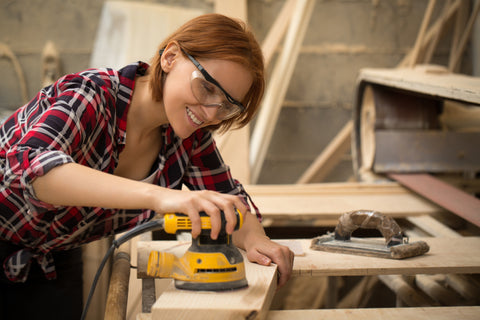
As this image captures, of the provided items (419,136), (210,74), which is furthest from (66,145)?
(419,136)

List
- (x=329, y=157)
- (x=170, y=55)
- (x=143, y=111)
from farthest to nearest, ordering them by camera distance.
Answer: (x=329, y=157) < (x=143, y=111) < (x=170, y=55)

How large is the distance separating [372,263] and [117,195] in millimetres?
915

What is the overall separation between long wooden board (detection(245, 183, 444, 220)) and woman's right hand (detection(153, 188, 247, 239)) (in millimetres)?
1643

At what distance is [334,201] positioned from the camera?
3115mm

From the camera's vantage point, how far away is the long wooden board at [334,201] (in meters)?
2.89

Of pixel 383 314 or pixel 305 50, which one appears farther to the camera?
pixel 305 50

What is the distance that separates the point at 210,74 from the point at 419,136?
258 centimetres

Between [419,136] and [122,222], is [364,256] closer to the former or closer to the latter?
[122,222]

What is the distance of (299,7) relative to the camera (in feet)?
15.0

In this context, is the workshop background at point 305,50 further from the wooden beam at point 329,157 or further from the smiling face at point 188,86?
the smiling face at point 188,86

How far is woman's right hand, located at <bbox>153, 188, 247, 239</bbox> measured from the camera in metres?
1.22

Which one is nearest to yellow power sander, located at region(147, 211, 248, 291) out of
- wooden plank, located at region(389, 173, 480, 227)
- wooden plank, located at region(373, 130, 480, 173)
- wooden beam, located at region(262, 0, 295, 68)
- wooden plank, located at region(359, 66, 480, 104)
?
wooden plank, located at region(359, 66, 480, 104)

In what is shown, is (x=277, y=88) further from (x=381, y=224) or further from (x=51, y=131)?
(x=51, y=131)

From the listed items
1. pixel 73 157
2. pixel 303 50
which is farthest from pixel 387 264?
pixel 303 50
